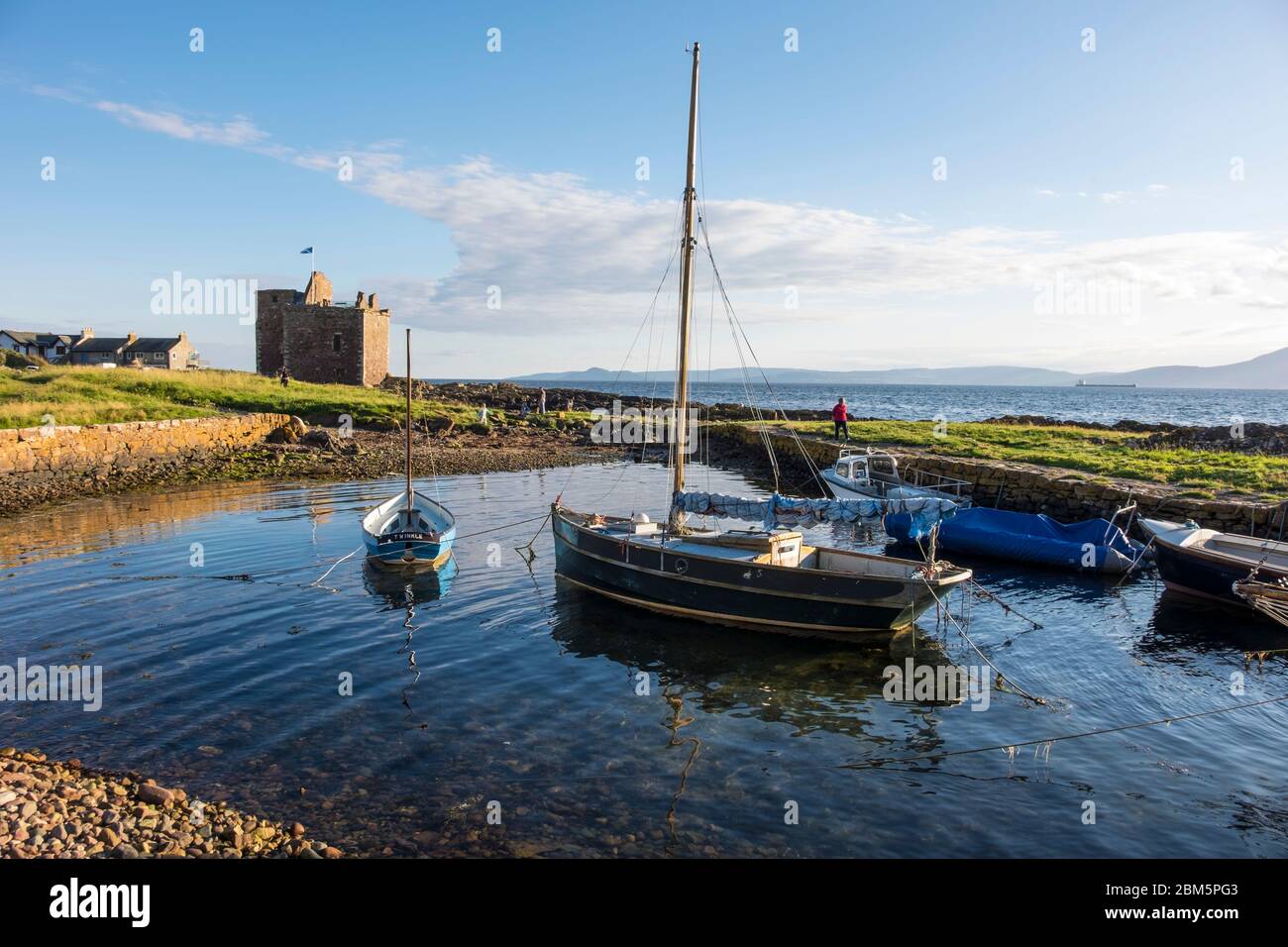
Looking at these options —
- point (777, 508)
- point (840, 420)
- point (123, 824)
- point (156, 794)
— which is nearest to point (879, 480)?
point (777, 508)

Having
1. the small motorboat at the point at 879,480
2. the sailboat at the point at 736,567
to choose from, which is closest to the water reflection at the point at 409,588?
the sailboat at the point at 736,567

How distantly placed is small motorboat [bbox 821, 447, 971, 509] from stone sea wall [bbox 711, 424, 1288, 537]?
0.59 metres

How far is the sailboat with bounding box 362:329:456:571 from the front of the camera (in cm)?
2100

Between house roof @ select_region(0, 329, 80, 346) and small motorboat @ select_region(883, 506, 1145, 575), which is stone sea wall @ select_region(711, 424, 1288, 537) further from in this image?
house roof @ select_region(0, 329, 80, 346)

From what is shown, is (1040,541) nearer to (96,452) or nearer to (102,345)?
(96,452)

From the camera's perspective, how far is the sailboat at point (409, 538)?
2100cm

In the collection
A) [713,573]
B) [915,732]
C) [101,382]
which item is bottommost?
[915,732]

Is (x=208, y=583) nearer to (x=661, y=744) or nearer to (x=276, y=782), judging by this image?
(x=276, y=782)

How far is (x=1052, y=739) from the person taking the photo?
38.1ft

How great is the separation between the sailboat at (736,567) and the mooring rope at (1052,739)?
12.7 feet

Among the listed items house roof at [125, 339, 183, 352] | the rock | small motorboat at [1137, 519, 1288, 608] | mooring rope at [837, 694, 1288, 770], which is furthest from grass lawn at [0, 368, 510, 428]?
small motorboat at [1137, 519, 1288, 608]
